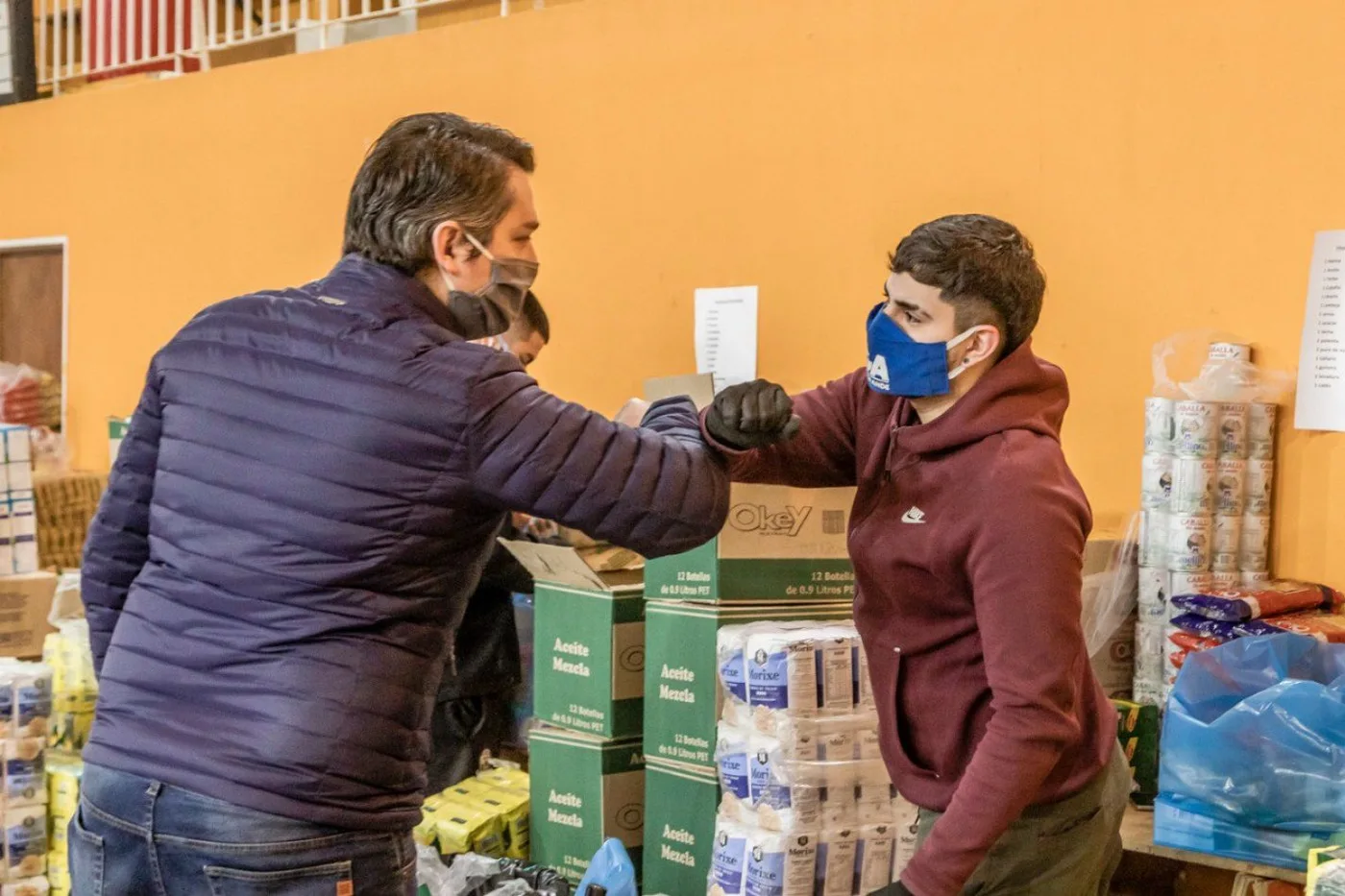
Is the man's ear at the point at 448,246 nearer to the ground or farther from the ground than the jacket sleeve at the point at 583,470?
farther from the ground

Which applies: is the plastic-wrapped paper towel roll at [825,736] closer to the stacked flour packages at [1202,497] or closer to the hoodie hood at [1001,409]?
the stacked flour packages at [1202,497]

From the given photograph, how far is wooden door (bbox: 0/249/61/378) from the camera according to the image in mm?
7078

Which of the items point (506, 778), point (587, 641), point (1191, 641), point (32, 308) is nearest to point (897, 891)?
point (1191, 641)

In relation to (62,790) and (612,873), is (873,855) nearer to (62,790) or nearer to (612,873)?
(612,873)

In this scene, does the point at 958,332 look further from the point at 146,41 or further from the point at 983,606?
the point at 146,41

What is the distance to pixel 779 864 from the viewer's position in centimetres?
254

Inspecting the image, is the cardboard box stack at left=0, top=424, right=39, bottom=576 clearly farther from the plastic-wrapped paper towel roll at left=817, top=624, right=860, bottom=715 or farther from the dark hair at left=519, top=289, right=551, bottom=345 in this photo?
the plastic-wrapped paper towel roll at left=817, top=624, right=860, bottom=715

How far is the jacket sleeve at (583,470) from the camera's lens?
1593 mm

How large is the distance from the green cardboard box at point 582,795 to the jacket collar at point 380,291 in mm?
1633

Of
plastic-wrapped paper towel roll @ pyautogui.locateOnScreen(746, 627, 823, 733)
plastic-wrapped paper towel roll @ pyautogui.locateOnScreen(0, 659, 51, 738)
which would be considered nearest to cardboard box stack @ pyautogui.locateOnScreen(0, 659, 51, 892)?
plastic-wrapped paper towel roll @ pyautogui.locateOnScreen(0, 659, 51, 738)

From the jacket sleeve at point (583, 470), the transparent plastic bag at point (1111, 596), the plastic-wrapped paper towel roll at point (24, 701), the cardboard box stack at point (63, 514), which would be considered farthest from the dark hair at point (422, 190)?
the cardboard box stack at point (63, 514)

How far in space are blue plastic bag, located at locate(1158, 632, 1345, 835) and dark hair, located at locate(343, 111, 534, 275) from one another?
159 centimetres

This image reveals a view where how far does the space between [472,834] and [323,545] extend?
1.91 m

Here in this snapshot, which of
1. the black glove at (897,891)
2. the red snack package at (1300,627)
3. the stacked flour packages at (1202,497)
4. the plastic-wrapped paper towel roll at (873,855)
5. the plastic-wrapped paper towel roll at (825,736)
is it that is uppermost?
the stacked flour packages at (1202,497)
